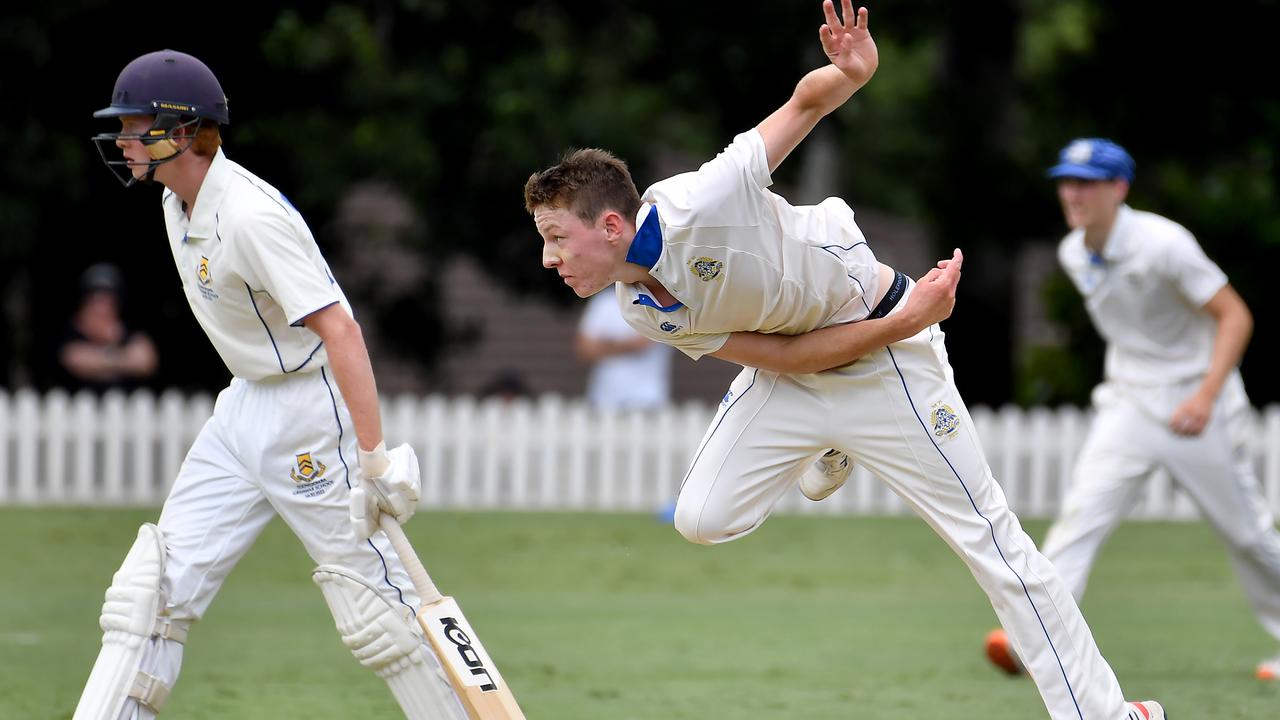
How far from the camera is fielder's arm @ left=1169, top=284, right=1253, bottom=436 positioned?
279 inches

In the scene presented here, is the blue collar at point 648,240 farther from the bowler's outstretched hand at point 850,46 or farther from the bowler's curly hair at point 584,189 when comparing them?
the bowler's outstretched hand at point 850,46

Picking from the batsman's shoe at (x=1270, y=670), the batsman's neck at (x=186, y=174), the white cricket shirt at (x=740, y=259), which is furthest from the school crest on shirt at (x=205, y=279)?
the batsman's shoe at (x=1270, y=670)

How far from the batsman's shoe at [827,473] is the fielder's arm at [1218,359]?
2141 millimetres

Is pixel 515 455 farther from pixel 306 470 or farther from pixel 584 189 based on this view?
pixel 584 189

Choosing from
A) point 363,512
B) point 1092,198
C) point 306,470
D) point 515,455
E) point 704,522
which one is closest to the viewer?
point 363,512

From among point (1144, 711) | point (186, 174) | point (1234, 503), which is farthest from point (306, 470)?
point (1234, 503)

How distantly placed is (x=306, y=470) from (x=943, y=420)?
1882 mm

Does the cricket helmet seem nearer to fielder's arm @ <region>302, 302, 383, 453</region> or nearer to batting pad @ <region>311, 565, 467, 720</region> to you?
fielder's arm @ <region>302, 302, 383, 453</region>

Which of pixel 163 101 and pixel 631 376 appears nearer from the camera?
pixel 163 101

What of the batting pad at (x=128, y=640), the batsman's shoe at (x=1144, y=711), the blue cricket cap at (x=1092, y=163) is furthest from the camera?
the blue cricket cap at (x=1092, y=163)

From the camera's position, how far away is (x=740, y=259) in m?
4.92

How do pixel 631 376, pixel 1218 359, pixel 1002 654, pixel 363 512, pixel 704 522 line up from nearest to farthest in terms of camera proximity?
pixel 363 512
pixel 704 522
pixel 1002 654
pixel 1218 359
pixel 631 376

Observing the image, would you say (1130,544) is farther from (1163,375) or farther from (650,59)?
(650,59)

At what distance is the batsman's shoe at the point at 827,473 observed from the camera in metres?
5.58
